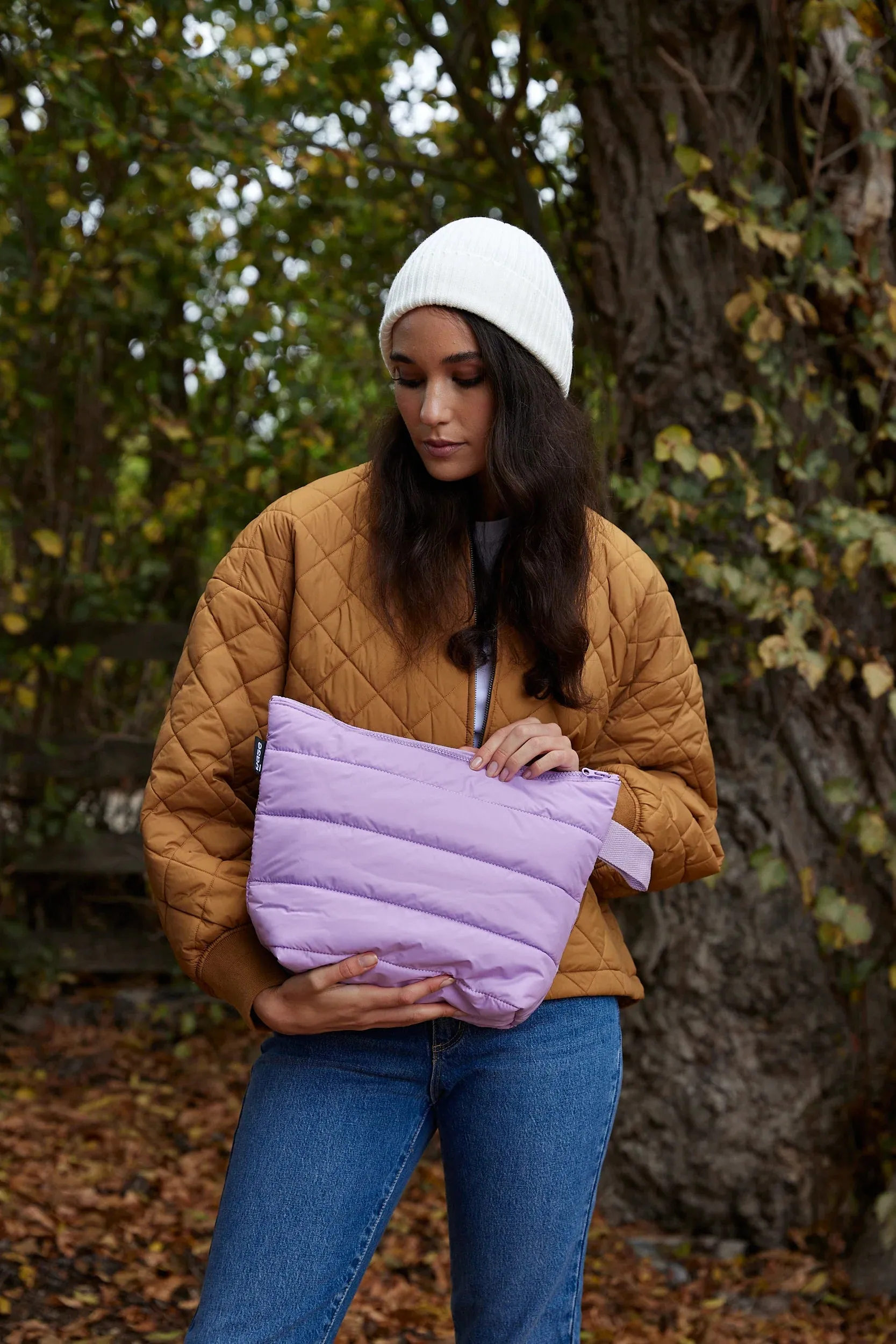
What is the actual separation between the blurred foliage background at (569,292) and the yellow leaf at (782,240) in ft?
0.08

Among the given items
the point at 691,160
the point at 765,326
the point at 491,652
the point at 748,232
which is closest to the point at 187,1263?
the point at 491,652

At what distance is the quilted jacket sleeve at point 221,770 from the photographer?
5.53 feet

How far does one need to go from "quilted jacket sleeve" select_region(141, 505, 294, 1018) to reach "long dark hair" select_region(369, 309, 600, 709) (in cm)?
15

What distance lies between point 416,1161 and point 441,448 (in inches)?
36.5

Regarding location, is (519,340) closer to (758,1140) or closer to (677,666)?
(677,666)

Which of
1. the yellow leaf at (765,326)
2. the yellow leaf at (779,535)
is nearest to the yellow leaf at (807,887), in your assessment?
the yellow leaf at (779,535)

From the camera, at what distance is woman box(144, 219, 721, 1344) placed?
1.65 metres

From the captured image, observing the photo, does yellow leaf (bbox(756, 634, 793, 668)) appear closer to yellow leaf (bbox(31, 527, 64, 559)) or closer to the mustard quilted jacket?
the mustard quilted jacket

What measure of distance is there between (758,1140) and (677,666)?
2.15 meters

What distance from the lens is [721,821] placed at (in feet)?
11.7

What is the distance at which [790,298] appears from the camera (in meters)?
3.22

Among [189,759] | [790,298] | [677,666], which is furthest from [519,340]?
[790,298]

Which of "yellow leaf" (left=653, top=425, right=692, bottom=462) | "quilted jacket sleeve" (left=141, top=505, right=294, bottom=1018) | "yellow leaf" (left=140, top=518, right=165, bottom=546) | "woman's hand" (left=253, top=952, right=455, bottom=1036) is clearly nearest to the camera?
"woman's hand" (left=253, top=952, right=455, bottom=1036)

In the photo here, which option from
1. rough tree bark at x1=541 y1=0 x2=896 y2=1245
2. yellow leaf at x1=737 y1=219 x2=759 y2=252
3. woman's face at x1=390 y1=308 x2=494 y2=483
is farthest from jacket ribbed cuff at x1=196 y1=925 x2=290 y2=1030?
yellow leaf at x1=737 y1=219 x2=759 y2=252
